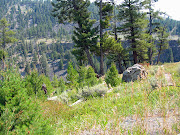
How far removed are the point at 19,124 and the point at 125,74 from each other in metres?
8.43

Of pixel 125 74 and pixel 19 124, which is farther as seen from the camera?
pixel 125 74

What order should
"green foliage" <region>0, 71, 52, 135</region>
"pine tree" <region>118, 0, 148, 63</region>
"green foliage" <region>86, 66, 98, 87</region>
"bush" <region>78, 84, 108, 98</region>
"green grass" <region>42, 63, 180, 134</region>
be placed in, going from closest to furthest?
"green foliage" <region>0, 71, 52, 135</region> < "green grass" <region>42, 63, 180, 134</region> < "bush" <region>78, 84, 108, 98</region> < "green foliage" <region>86, 66, 98, 87</region> < "pine tree" <region>118, 0, 148, 63</region>

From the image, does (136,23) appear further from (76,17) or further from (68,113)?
(68,113)

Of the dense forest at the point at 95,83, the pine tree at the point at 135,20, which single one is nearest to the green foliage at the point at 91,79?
the dense forest at the point at 95,83

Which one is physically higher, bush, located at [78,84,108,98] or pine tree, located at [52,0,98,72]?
pine tree, located at [52,0,98,72]

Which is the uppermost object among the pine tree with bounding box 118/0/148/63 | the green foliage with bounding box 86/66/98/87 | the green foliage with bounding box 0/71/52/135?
the pine tree with bounding box 118/0/148/63

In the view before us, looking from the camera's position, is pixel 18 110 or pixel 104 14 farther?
pixel 104 14

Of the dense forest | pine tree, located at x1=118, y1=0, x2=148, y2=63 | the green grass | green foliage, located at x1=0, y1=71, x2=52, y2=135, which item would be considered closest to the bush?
the dense forest

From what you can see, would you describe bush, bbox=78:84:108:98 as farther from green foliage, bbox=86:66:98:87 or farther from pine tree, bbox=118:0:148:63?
pine tree, bbox=118:0:148:63

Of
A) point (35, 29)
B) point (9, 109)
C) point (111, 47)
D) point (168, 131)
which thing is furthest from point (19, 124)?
point (35, 29)

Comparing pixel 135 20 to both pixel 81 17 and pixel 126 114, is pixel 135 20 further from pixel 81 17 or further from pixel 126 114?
pixel 126 114

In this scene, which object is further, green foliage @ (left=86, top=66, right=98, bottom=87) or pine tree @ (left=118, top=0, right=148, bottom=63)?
pine tree @ (left=118, top=0, right=148, bottom=63)

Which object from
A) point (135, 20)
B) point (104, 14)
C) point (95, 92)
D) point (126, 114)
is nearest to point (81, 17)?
point (104, 14)

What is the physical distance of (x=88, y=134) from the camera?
2449mm
